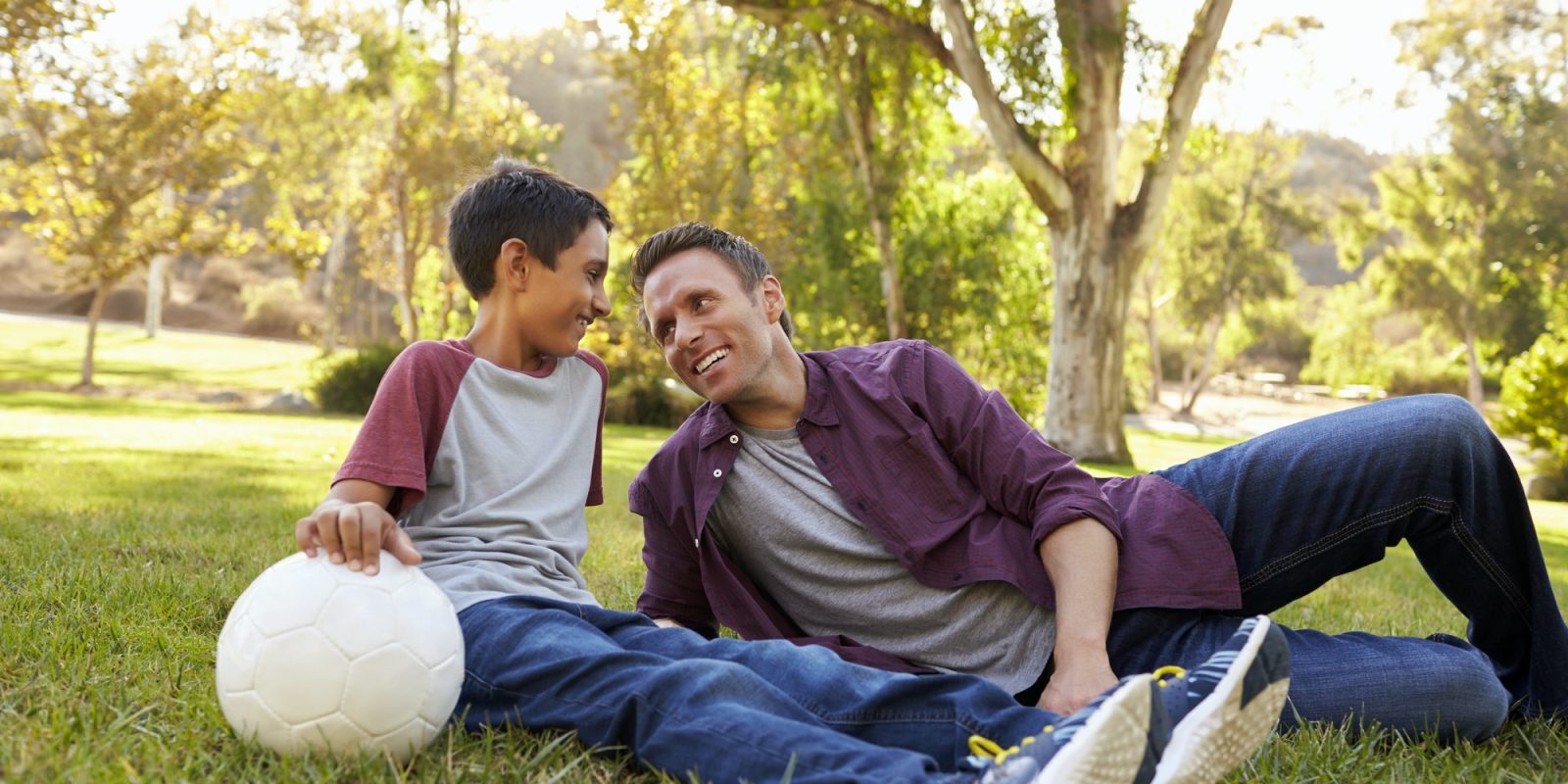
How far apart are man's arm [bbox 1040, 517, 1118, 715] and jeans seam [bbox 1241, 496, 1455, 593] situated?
1.33ft

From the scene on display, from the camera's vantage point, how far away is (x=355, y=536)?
239cm

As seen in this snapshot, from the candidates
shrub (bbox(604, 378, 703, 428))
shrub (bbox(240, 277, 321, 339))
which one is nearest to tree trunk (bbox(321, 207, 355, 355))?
shrub (bbox(240, 277, 321, 339))

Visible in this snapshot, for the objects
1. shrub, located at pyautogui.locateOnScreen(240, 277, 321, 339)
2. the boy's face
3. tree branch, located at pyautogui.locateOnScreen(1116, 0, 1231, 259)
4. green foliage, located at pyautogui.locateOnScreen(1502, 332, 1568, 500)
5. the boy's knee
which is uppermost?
tree branch, located at pyautogui.locateOnScreen(1116, 0, 1231, 259)

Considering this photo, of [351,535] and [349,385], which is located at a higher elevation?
[351,535]

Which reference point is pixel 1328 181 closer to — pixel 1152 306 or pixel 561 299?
pixel 1152 306

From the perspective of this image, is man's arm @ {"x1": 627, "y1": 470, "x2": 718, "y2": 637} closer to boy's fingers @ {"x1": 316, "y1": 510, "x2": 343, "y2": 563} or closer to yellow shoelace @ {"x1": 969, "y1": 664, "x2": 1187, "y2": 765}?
boy's fingers @ {"x1": 316, "y1": 510, "x2": 343, "y2": 563}

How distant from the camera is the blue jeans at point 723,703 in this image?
7.07ft

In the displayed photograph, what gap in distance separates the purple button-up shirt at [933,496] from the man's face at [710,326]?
0.14 meters

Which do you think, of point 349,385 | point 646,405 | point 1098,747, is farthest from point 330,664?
point 349,385

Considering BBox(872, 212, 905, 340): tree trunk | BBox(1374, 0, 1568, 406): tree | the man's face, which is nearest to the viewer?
the man's face

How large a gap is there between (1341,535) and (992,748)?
1.15 meters

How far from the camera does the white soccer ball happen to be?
227 cm

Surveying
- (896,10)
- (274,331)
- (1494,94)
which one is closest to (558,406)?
(896,10)

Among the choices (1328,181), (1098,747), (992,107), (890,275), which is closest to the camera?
(1098,747)
